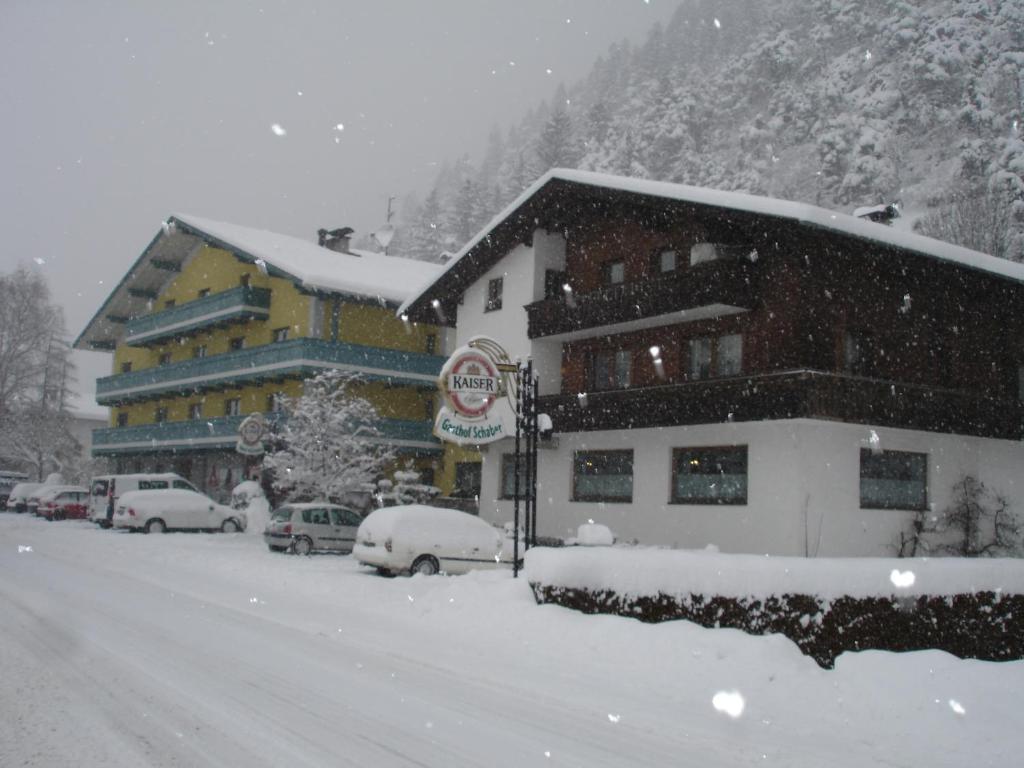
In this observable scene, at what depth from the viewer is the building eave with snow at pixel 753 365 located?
2156 centimetres

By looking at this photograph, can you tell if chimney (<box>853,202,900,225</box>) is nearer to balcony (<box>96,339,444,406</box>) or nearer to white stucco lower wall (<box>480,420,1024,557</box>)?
white stucco lower wall (<box>480,420,1024,557</box>)

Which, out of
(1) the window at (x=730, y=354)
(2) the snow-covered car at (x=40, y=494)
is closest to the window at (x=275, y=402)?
(2) the snow-covered car at (x=40, y=494)

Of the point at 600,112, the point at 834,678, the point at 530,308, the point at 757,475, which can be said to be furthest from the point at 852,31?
the point at 834,678

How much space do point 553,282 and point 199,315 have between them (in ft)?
70.1

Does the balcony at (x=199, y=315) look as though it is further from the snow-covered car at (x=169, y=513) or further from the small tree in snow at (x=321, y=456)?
the snow-covered car at (x=169, y=513)

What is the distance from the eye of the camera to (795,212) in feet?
66.7

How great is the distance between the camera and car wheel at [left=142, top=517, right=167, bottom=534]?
31.8 metres

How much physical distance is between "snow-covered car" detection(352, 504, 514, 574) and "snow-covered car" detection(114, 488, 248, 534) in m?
14.1

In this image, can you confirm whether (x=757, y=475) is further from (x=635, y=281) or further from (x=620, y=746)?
(x=620, y=746)

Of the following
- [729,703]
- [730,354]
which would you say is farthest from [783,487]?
[729,703]

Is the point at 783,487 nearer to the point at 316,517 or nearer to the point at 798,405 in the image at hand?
the point at 798,405

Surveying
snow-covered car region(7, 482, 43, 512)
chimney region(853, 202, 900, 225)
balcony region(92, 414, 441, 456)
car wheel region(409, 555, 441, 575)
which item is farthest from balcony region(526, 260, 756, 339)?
snow-covered car region(7, 482, 43, 512)

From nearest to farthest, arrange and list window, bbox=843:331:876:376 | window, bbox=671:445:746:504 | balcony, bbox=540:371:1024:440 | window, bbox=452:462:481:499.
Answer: balcony, bbox=540:371:1024:440 < window, bbox=671:445:746:504 < window, bbox=843:331:876:376 < window, bbox=452:462:481:499

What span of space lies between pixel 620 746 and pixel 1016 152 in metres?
45.9
